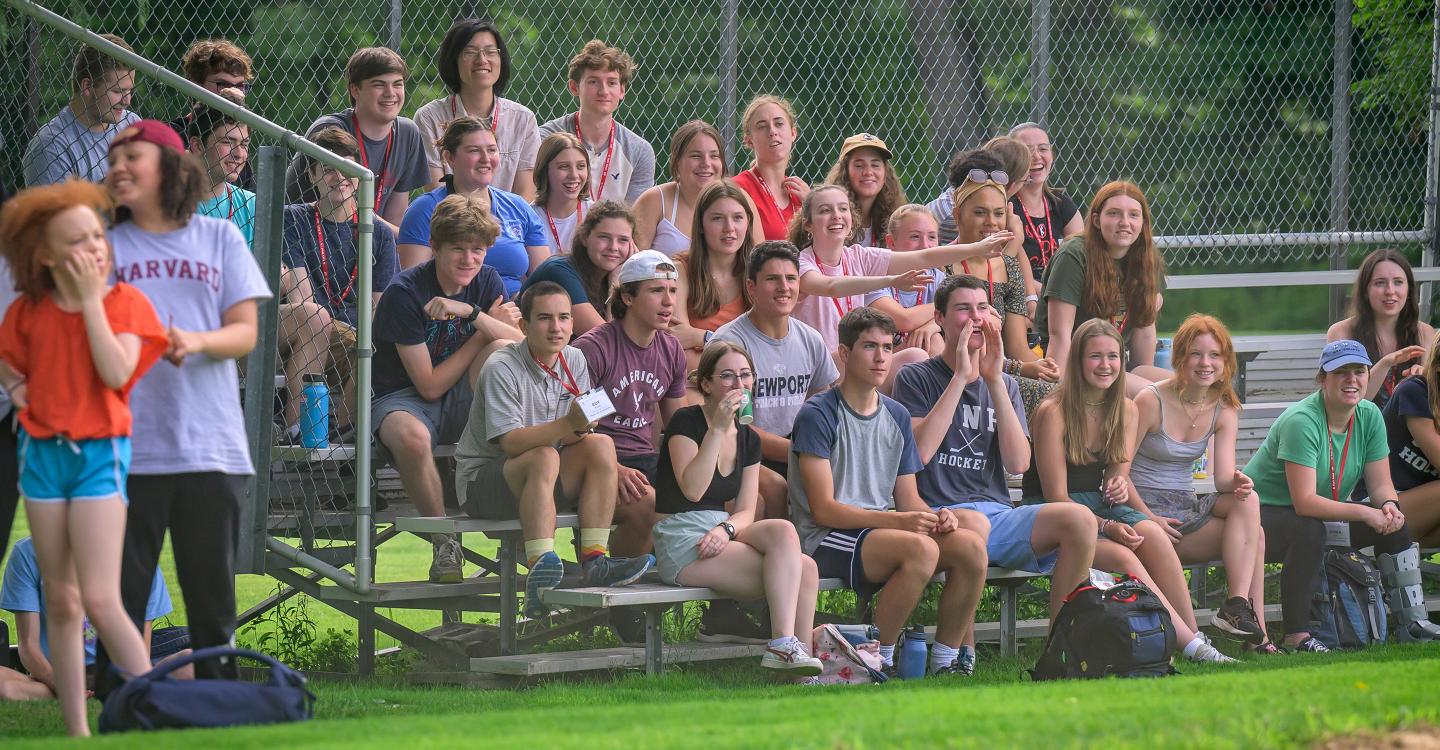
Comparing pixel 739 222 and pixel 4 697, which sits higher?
pixel 739 222

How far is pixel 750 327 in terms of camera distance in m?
7.90

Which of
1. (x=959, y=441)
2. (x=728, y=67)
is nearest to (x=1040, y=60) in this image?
(x=728, y=67)

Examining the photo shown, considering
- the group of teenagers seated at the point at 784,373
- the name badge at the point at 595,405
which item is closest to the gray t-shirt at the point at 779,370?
the group of teenagers seated at the point at 784,373

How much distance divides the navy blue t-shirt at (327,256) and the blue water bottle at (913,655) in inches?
106

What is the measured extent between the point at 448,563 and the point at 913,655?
6.86 feet

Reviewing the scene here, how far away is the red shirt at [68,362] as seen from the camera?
16.4 ft

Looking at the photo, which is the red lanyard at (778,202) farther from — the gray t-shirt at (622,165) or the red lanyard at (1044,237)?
the red lanyard at (1044,237)

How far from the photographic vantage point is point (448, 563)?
787cm

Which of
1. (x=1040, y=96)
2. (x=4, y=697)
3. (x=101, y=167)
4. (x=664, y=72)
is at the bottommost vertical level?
(x=4, y=697)

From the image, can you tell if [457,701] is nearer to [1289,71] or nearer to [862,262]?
[862,262]

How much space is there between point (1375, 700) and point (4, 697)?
469cm

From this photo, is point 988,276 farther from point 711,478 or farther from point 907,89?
point 907,89

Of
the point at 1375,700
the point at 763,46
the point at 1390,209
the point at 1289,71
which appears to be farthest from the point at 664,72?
the point at 1375,700

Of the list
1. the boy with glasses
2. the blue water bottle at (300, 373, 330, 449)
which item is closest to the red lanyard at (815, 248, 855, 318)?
the blue water bottle at (300, 373, 330, 449)
